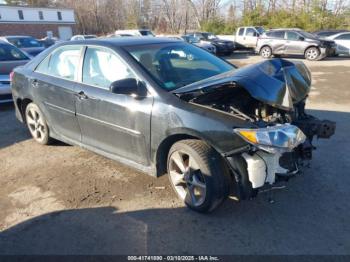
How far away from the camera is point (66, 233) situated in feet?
10.2

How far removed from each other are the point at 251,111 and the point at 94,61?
2.01 meters

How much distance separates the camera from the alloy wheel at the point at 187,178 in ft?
10.7

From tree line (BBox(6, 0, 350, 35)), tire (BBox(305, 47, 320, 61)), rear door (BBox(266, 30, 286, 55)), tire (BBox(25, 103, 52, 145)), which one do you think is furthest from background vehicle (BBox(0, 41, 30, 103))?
tree line (BBox(6, 0, 350, 35))

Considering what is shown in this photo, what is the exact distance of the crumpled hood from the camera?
9.91 ft

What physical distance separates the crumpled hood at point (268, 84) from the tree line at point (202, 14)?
27829 millimetres

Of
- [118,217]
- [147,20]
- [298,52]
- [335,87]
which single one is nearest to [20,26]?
[147,20]

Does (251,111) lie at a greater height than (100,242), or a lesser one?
greater

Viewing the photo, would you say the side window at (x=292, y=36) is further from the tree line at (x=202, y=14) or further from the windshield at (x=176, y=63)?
the windshield at (x=176, y=63)

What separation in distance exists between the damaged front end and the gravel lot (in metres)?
0.43

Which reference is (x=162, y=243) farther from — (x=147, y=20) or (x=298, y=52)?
(x=147, y=20)

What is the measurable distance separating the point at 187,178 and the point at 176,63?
4.74ft

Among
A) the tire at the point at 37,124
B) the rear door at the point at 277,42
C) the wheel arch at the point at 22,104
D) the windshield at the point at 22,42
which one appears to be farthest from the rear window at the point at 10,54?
the rear door at the point at 277,42

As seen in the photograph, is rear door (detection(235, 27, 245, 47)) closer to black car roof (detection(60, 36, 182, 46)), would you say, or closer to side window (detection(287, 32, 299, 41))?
side window (detection(287, 32, 299, 41))

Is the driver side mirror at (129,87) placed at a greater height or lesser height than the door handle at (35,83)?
greater
